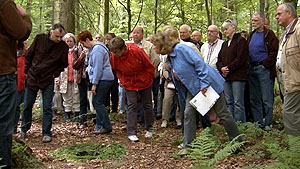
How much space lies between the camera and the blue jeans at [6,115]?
3.73m

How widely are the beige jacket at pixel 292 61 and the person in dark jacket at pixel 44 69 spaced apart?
13.1ft

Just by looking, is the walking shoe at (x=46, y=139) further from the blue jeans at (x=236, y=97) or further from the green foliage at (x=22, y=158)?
the blue jeans at (x=236, y=97)

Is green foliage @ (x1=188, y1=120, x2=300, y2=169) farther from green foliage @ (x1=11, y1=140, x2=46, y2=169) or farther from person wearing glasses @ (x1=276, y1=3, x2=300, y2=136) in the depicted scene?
green foliage @ (x1=11, y1=140, x2=46, y2=169)

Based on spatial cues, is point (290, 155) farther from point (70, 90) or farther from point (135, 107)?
point (70, 90)

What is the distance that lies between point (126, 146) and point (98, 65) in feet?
5.69

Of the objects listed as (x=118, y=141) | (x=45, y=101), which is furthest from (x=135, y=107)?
(x=45, y=101)

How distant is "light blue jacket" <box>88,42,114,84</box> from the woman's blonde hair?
1.94 m

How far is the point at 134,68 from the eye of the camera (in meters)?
6.67

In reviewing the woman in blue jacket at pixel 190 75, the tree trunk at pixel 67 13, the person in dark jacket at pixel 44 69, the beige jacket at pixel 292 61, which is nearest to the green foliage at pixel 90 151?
the person in dark jacket at pixel 44 69

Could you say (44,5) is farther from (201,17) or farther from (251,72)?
(251,72)

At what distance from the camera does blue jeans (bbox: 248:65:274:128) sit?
22.3 feet

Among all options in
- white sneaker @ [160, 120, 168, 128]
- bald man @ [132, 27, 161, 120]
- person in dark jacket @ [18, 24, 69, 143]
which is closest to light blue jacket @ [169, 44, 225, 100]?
person in dark jacket @ [18, 24, 69, 143]

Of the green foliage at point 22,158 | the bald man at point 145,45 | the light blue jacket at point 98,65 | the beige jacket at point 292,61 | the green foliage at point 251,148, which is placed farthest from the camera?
the bald man at point 145,45

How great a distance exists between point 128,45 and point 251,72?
8.30 ft
